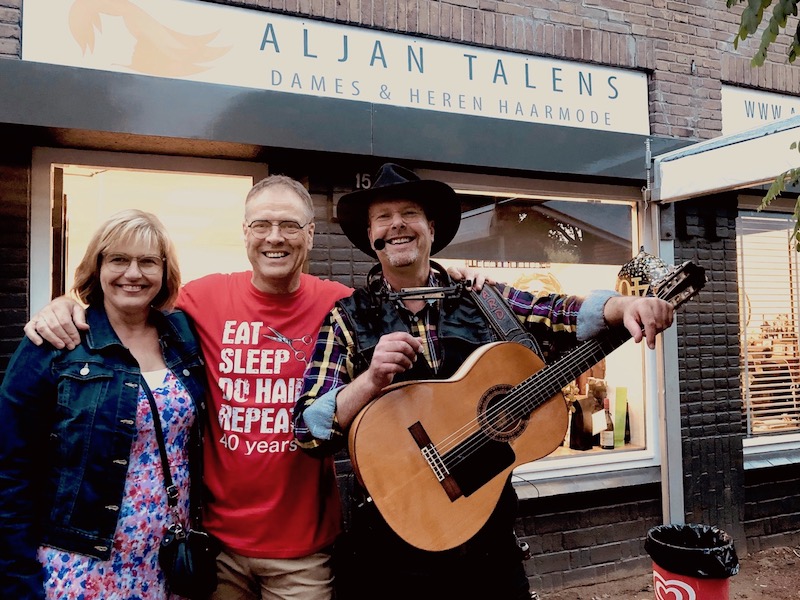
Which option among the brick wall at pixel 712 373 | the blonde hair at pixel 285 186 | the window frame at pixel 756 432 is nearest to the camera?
the blonde hair at pixel 285 186

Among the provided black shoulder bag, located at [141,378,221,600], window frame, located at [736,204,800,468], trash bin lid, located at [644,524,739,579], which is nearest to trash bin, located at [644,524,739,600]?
trash bin lid, located at [644,524,739,579]

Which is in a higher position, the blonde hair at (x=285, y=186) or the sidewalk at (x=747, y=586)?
the blonde hair at (x=285, y=186)

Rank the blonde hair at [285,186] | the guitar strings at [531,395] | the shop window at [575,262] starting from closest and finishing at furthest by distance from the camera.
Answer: the guitar strings at [531,395]
the blonde hair at [285,186]
the shop window at [575,262]

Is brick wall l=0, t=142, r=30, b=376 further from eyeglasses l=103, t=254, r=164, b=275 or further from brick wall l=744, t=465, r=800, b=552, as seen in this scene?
brick wall l=744, t=465, r=800, b=552

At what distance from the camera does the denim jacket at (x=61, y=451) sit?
189 centimetres

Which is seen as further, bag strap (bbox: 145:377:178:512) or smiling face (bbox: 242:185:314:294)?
smiling face (bbox: 242:185:314:294)

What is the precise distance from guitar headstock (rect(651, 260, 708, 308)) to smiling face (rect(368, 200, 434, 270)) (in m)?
0.84

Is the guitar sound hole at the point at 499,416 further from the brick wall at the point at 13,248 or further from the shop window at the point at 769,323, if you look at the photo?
the shop window at the point at 769,323

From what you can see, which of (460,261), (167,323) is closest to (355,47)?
(460,261)

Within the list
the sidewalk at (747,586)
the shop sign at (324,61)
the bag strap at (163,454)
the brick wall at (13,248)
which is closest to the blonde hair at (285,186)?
the bag strap at (163,454)

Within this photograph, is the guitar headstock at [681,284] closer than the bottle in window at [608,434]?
Yes

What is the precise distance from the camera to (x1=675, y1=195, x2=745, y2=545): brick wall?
4887mm

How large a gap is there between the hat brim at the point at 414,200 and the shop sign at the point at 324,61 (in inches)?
71.4

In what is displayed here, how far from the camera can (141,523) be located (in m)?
2.01
